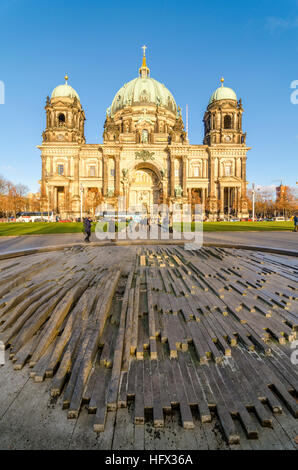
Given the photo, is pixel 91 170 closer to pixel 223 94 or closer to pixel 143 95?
pixel 143 95

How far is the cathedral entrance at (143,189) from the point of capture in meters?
62.3

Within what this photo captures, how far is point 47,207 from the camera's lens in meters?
55.4

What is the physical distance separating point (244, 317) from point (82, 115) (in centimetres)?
7091

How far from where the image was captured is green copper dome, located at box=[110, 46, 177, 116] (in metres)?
65.5

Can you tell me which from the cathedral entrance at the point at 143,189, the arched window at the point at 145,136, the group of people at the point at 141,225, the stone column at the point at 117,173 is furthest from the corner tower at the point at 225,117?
the group of people at the point at 141,225

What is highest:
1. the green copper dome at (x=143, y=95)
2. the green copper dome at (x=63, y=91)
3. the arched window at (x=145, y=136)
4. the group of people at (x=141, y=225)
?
the green copper dome at (x=143, y=95)

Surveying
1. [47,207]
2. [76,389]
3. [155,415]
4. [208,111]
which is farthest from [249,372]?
[208,111]

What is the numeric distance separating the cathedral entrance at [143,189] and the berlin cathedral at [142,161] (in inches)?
9.7

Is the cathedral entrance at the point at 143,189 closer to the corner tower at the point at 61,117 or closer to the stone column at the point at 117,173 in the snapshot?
the stone column at the point at 117,173

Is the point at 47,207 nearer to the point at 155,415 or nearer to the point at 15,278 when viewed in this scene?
the point at 15,278

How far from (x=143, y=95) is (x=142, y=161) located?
20407mm

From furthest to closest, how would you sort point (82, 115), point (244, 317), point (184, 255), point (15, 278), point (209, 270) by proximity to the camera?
point (82, 115) < point (184, 255) < point (209, 270) < point (15, 278) < point (244, 317)

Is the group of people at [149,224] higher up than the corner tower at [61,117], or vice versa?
the corner tower at [61,117]
